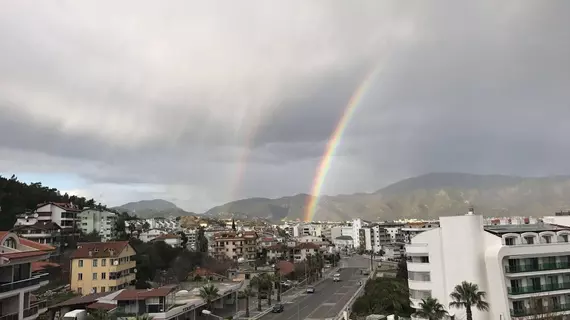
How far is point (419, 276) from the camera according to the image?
50.5m

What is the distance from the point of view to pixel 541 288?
4691cm

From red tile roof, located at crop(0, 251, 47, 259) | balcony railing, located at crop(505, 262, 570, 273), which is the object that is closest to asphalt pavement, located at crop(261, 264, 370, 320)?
balcony railing, located at crop(505, 262, 570, 273)

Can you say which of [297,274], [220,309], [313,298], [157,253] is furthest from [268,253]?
[220,309]

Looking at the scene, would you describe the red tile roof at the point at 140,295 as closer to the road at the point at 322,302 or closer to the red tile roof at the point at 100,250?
Result: the road at the point at 322,302

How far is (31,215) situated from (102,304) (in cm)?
6400

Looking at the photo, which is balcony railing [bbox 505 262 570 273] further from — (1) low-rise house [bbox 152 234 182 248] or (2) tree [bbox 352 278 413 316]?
(1) low-rise house [bbox 152 234 182 248]

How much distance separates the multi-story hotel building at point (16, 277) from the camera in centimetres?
3098

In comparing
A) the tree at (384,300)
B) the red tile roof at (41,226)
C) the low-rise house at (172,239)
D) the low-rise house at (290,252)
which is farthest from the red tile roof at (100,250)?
the low-rise house at (290,252)

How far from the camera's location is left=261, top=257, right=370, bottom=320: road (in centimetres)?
6054

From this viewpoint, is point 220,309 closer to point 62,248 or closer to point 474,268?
point 474,268

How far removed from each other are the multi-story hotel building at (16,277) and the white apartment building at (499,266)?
39132 mm

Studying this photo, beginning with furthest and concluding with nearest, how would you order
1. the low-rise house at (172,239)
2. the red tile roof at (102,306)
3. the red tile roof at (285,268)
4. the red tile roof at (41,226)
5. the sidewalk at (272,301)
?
the low-rise house at (172,239)
the red tile roof at (285,268)
the red tile roof at (41,226)
the sidewalk at (272,301)
the red tile roof at (102,306)

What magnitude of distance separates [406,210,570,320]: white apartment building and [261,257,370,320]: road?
1656cm

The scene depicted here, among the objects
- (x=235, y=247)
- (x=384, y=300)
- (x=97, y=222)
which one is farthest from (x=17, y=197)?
(x=384, y=300)
